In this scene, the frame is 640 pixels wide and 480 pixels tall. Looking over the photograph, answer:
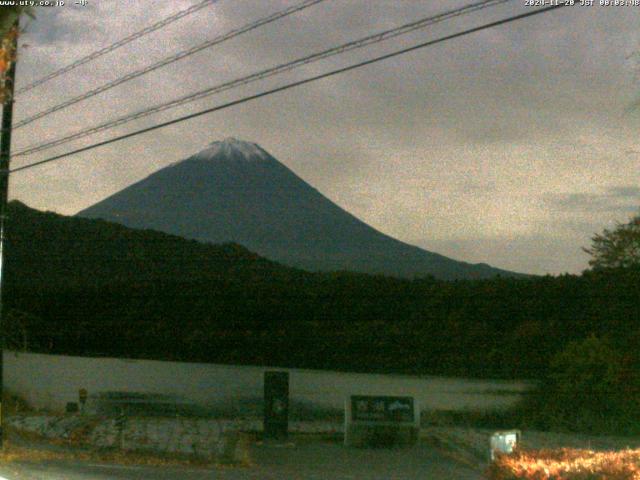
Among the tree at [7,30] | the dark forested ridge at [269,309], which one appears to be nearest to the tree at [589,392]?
the dark forested ridge at [269,309]

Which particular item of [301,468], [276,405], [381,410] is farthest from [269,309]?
[301,468]

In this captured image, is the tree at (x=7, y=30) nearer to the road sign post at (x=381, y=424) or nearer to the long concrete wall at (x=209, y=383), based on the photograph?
the road sign post at (x=381, y=424)

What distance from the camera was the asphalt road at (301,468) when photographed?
41.0 ft

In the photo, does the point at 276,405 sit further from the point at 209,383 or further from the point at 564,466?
the point at 564,466

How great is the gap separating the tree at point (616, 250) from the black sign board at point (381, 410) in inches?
364

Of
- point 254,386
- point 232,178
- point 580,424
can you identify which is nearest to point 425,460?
point 580,424

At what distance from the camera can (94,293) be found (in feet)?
109

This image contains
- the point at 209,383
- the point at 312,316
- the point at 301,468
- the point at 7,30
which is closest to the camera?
the point at 7,30

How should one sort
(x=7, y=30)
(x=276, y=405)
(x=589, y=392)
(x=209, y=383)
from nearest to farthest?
(x=7, y=30), (x=276, y=405), (x=589, y=392), (x=209, y=383)

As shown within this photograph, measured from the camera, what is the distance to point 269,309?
3095 centimetres

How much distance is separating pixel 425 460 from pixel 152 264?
19965 millimetres

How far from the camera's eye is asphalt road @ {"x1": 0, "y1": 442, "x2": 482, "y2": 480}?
12484mm

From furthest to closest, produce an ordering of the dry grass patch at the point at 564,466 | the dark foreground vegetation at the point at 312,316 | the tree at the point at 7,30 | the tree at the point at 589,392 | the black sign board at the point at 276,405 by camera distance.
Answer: the dark foreground vegetation at the point at 312,316 → the tree at the point at 589,392 → the black sign board at the point at 276,405 → the dry grass patch at the point at 564,466 → the tree at the point at 7,30

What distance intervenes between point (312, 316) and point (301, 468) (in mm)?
14043
